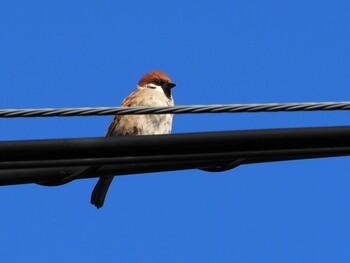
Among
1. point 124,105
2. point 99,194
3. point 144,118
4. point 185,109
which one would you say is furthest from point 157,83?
point 185,109

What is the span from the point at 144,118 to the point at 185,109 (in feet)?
13.5

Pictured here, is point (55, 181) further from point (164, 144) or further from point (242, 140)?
point (242, 140)

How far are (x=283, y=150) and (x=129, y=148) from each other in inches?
26.8

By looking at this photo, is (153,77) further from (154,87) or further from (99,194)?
(99,194)

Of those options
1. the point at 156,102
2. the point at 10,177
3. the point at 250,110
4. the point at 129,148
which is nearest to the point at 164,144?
the point at 129,148

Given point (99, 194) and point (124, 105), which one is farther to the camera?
point (124, 105)

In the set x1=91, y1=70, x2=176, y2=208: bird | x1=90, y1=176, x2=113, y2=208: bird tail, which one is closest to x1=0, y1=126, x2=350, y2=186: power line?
x1=91, y1=70, x2=176, y2=208: bird

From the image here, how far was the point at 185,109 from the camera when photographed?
4.17 meters

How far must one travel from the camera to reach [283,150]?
416 centimetres

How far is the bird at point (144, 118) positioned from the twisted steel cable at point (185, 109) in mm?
3810

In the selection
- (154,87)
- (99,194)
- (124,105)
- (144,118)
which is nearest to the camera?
(99,194)

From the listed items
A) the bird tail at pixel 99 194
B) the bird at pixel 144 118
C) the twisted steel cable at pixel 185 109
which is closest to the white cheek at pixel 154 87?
the bird at pixel 144 118

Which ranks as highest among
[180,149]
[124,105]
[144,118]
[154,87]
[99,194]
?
[154,87]

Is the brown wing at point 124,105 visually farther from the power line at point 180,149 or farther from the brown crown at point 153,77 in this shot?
the power line at point 180,149
